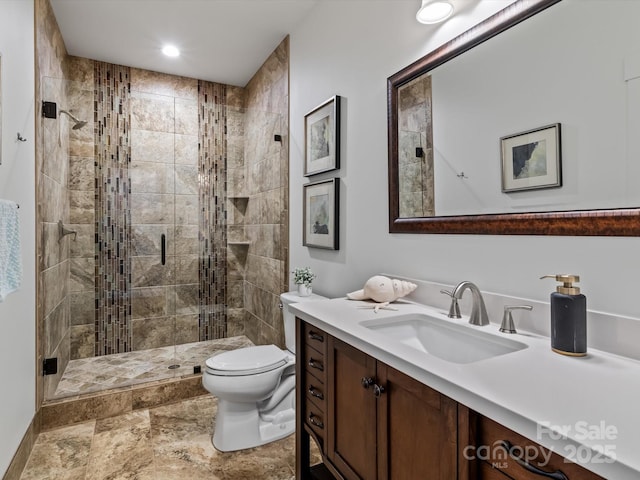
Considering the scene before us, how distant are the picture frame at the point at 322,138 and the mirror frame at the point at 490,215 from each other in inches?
18.1

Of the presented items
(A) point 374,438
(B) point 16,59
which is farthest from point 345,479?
(B) point 16,59

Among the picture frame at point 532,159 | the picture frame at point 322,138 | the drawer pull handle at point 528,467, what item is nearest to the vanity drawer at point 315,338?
the drawer pull handle at point 528,467

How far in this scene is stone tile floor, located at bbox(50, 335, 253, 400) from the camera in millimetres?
2555

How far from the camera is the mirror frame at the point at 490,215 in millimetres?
991

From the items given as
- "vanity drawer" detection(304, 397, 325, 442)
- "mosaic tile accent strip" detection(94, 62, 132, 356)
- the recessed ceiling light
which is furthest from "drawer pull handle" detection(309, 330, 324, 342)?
the recessed ceiling light

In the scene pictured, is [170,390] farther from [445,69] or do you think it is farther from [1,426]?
[445,69]

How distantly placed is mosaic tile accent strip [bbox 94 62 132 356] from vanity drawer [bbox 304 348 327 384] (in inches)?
87.4

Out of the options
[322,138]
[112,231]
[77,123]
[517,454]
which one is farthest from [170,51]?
[517,454]

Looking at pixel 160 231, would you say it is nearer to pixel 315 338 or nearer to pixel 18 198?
pixel 18 198

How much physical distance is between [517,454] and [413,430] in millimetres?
298

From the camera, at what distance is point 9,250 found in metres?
1.42

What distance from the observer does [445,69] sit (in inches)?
58.6

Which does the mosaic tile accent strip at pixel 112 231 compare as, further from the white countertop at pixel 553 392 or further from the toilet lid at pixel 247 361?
the white countertop at pixel 553 392

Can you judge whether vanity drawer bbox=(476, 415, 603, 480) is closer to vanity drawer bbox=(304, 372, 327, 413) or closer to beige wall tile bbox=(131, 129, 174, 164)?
vanity drawer bbox=(304, 372, 327, 413)
